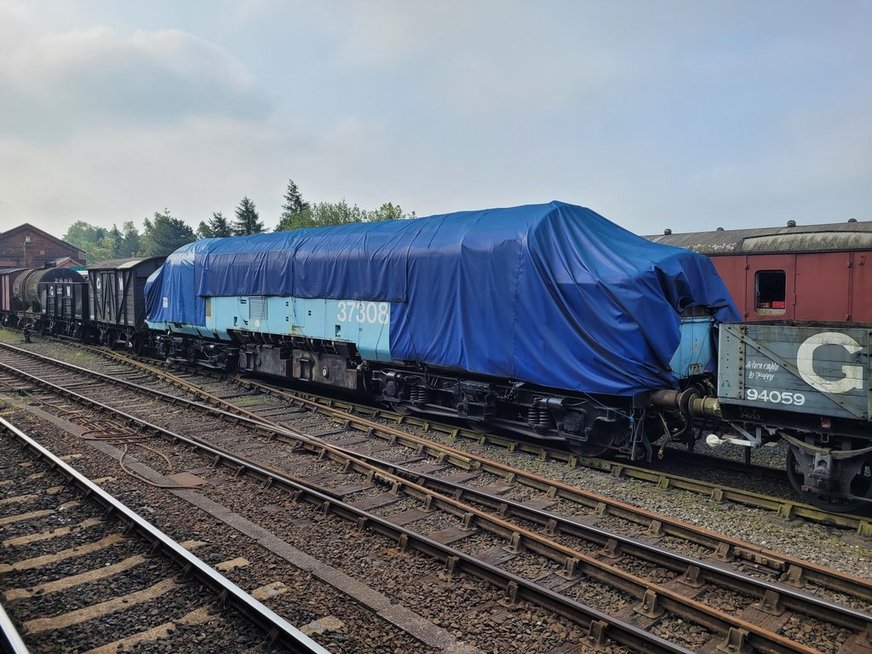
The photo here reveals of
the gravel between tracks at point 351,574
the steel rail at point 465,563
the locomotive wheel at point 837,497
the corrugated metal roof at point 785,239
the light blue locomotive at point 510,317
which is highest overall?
the corrugated metal roof at point 785,239

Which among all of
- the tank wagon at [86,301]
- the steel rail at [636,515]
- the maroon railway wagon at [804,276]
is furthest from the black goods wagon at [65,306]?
the maroon railway wagon at [804,276]

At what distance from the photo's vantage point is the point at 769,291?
44.5ft

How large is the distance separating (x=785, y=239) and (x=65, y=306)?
2655cm

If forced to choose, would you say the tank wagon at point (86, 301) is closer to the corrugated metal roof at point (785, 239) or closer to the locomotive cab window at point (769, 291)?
the corrugated metal roof at point (785, 239)

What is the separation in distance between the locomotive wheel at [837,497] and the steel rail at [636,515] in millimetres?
1687

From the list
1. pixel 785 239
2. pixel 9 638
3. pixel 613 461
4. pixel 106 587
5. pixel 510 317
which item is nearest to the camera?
pixel 9 638

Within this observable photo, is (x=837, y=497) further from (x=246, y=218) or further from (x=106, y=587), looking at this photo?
(x=246, y=218)

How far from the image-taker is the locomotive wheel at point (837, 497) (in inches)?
270

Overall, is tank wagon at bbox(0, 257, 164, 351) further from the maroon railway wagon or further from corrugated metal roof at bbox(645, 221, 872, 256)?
the maroon railway wagon

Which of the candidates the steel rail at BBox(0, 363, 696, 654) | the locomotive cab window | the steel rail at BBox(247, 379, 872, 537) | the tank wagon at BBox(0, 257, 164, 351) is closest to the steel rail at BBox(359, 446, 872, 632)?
the steel rail at BBox(0, 363, 696, 654)

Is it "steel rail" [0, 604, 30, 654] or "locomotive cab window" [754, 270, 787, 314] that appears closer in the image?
"steel rail" [0, 604, 30, 654]

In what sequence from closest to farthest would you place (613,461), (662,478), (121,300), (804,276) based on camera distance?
(662,478), (613,461), (804,276), (121,300)

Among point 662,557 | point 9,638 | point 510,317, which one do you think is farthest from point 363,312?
point 9,638

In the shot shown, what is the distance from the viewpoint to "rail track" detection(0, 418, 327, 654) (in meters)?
4.49
